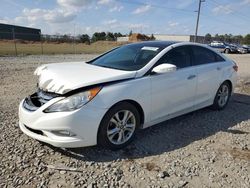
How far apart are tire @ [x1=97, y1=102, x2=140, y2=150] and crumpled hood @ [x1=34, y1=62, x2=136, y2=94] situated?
1.41 ft

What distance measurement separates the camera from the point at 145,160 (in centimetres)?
359

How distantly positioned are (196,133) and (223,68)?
6.25 feet

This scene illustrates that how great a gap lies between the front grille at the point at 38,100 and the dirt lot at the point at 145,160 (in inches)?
23.2

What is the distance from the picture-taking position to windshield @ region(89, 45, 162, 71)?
4.25m

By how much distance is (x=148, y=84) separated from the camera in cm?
399

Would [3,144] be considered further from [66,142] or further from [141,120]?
[141,120]

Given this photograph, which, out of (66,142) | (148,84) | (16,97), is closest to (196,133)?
(148,84)

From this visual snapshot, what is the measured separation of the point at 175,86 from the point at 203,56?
1314 mm

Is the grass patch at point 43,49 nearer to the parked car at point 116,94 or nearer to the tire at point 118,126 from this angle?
the parked car at point 116,94

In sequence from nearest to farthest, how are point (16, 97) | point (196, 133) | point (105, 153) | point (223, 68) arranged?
1. point (105, 153)
2. point (196, 133)
3. point (223, 68)
4. point (16, 97)

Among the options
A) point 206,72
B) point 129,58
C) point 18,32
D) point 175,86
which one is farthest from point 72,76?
point 18,32

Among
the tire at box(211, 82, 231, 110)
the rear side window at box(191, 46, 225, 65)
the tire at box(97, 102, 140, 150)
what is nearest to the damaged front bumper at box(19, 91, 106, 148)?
the tire at box(97, 102, 140, 150)

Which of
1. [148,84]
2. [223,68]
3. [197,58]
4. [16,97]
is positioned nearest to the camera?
[148,84]

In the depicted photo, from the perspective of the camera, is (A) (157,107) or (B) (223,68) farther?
(B) (223,68)
